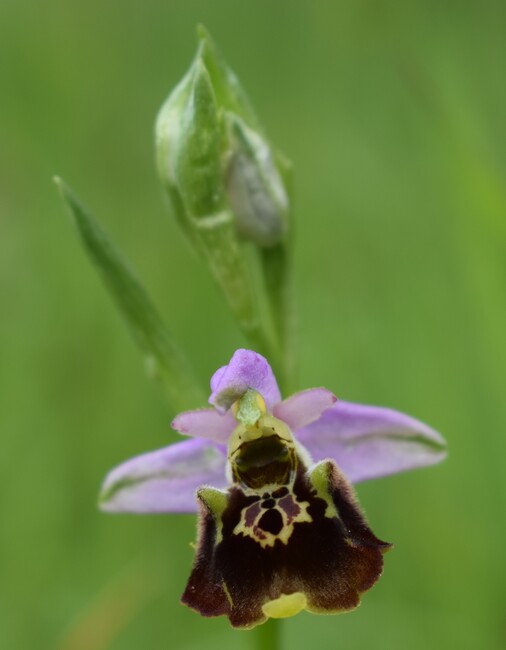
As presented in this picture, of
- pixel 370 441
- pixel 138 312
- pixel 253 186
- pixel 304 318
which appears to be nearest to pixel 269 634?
pixel 370 441

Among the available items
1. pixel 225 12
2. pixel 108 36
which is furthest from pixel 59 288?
pixel 225 12

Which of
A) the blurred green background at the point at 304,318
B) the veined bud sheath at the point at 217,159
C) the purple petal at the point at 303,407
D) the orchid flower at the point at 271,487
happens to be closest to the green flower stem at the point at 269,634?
the blurred green background at the point at 304,318

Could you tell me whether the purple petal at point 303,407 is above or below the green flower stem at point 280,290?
below

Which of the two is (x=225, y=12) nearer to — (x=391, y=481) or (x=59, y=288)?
(x=59, y=288)

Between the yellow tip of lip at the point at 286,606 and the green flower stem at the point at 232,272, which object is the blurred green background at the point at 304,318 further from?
the green flower stem at the point at 232,272

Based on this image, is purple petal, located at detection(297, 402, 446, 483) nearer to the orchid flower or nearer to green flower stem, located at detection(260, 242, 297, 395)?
the orchid flower

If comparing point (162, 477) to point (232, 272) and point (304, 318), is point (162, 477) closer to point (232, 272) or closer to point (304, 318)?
point (232, 272)

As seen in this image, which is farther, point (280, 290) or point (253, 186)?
point (280, 290)
